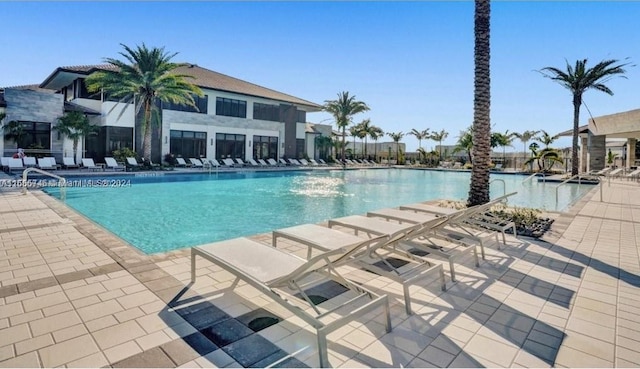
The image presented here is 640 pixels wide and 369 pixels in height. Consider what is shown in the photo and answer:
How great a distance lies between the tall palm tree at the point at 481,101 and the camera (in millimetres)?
9031

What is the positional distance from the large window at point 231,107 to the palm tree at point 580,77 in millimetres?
22530

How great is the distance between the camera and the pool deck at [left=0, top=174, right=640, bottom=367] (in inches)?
109

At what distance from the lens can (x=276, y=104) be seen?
111 feet

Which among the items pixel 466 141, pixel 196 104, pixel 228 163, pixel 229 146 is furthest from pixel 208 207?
pixel 466 141

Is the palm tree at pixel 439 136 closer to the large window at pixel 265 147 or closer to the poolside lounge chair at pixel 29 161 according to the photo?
the large window at pixel 265 147

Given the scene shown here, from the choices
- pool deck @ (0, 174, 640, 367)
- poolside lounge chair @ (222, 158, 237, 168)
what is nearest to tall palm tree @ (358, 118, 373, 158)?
poolside lounge chair @ (222, 158, 237, 168)

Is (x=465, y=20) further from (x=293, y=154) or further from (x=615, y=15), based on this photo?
Answer: (x=293, y=154)

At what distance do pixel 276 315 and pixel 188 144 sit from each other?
26.4m

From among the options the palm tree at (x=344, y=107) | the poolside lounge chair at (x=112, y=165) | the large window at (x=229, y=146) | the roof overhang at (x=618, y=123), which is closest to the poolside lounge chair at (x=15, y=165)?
the poolside lounge chair at (x=112, y=165)

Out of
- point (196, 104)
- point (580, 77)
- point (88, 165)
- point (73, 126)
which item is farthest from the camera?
point (196, 104)

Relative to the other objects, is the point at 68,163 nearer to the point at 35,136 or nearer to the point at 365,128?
the point at 35,136

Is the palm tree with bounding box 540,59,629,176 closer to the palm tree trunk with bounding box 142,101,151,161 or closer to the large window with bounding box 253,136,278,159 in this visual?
the large window with bounding box 253,136,278,159

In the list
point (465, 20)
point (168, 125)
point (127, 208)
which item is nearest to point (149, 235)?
point (127, 208)

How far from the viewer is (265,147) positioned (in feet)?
109
